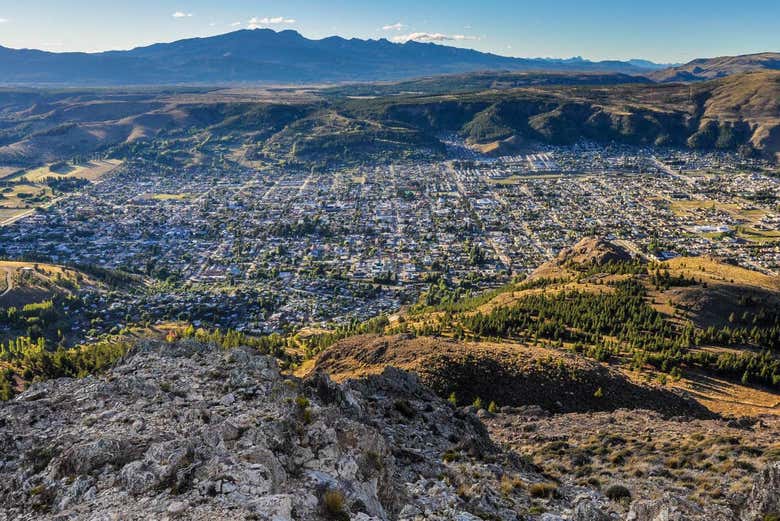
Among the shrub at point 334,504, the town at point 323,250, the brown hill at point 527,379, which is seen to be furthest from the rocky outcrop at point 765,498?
the town at point 323,250

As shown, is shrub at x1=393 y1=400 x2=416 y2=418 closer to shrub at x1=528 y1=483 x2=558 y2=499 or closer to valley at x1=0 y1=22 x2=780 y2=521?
valley at x1=0 y1=22 x2=780 y2=521

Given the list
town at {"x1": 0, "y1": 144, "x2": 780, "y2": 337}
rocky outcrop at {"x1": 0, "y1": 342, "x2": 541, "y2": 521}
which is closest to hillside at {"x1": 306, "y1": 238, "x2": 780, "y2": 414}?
rocky outcrop at {"x1": 0, "y1": 342, "x2": 541, "y2": 521}

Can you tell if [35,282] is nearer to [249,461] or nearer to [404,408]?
[404,408]

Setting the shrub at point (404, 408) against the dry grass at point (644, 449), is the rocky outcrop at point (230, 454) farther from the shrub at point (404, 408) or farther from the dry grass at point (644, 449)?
the dry grass at point (644, 449)

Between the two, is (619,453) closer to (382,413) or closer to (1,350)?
(382,413)

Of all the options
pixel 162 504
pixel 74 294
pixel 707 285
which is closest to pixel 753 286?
pixel 707 285

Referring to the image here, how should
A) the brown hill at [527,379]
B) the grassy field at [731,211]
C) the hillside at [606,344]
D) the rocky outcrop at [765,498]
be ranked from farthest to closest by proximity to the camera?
the grassy field at [731,211] → the hillside at [606,344] → the brown hill at [527,379] → the rocky outcrop at [765,498]
